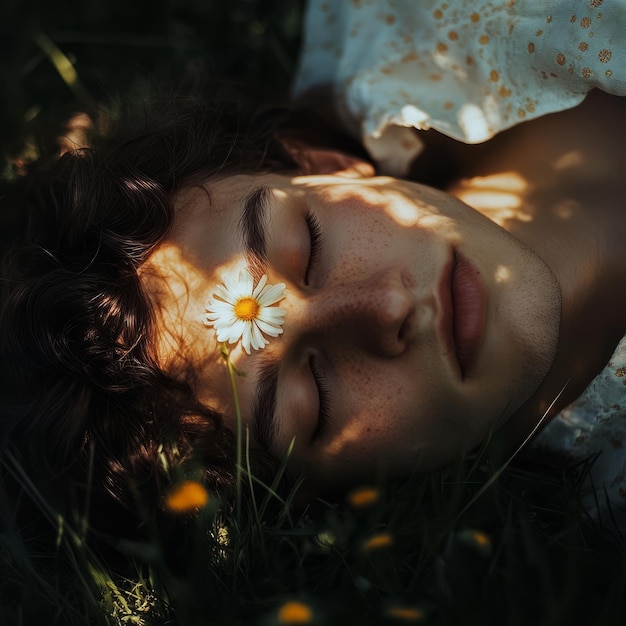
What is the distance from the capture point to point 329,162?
238 cm

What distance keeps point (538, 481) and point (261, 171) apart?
4.06ft

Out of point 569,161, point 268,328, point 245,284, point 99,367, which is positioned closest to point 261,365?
point 268,328

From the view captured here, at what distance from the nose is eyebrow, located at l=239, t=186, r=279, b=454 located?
133 mm

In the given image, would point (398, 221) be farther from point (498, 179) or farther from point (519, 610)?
point (519, 610)

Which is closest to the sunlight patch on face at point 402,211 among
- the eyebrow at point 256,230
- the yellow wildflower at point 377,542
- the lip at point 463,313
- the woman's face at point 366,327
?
Result: the woman's face at point 366,327

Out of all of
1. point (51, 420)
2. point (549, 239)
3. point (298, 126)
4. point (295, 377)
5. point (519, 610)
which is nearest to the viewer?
point (519, 610)

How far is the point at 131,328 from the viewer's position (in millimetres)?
1775

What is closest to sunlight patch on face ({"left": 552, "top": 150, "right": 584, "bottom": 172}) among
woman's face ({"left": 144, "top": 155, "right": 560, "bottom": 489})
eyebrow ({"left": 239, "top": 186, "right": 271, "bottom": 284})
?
woman's face ({"left": 144, "top": 155, "right": 560, "bottom": 489})

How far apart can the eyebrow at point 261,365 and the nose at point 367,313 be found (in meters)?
0.13

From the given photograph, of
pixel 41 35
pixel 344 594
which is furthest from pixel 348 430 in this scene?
pixel 41 35

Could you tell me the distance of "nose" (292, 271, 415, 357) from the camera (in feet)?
5.34

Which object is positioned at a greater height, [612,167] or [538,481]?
[612,167]

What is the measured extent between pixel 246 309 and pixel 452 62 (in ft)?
4.04

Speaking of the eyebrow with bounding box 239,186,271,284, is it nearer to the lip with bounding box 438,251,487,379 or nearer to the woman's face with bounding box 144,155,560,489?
the woman's face with bounding box 144,155,560,489
